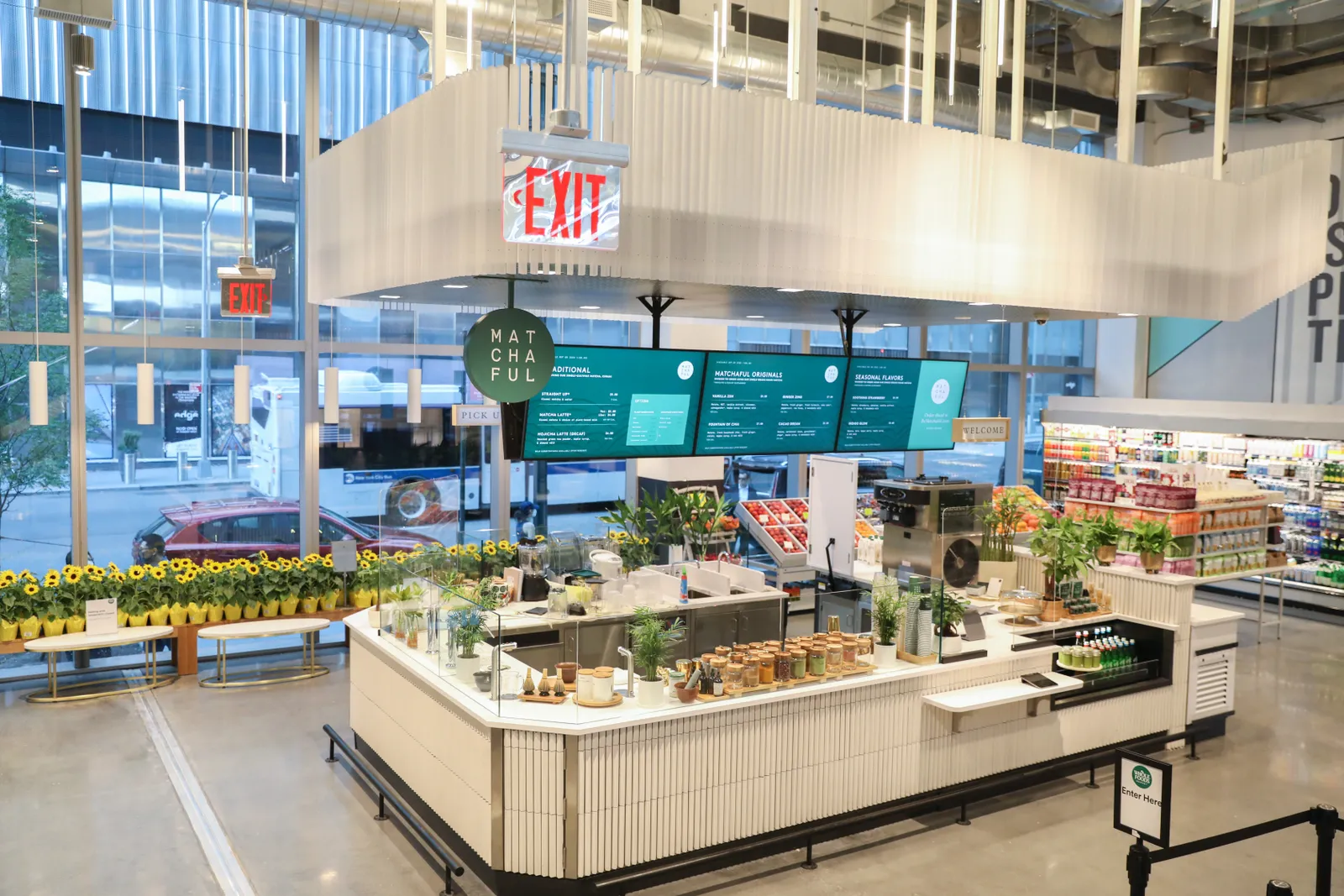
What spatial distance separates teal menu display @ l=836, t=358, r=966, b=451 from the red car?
16.3 ft

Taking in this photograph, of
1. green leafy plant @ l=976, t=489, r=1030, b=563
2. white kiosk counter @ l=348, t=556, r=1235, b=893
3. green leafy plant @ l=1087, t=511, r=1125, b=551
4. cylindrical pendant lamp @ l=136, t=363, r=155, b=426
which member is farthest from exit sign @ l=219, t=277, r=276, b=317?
green leafy plant @ l=1087, t=511, r=1125, b=551

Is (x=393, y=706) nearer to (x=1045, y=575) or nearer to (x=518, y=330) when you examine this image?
(x=518, y=330)

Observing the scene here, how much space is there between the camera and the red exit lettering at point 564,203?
4.35 m

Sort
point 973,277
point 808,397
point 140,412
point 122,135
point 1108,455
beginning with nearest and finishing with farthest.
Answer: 1. point 973,277
2. point 808,397
3. point 140,412
4. point 122,135
5. point 1108,455

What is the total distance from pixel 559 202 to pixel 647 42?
5.05m

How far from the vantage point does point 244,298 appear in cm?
743

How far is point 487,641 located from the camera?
213 inches

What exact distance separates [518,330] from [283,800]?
11.1 ft

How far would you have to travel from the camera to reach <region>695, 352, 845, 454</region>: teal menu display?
6062 millimetres

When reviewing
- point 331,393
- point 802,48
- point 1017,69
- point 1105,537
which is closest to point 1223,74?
point 1017,69

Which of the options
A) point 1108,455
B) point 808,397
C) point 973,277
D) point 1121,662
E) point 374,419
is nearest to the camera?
point 973,277

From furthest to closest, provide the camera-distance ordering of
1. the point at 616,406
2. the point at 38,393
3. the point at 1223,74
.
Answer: the point at 38,393, the point at 1223,74, the point at 616,406

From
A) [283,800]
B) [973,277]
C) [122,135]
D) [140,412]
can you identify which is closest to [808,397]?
[973,277]

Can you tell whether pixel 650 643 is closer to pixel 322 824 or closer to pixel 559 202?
pixel 559 202
